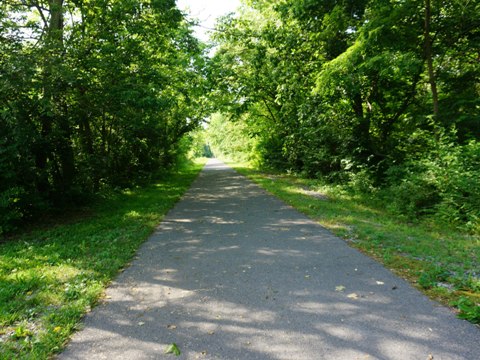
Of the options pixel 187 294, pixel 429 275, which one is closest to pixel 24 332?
pixel 187 294

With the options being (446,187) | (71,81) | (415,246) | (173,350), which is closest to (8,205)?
(71,81)

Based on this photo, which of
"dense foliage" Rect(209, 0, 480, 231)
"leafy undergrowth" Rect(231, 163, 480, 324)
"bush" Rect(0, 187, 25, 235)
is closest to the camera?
"leafy undergrowth" Rect(231, 163, 480, 324)

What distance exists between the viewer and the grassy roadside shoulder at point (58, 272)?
3281 mm

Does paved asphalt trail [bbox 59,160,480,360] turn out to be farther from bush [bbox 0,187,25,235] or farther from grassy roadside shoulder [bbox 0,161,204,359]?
bush [bbox 0,187,25,235]

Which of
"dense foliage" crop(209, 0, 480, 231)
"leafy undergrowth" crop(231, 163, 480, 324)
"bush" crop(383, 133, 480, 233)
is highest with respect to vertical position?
"dense foliage" crop(209, 0, 480, 231)

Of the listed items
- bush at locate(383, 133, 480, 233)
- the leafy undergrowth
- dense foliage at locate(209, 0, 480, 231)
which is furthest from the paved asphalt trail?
dense foliage at locate(209, 0, 480, 231)

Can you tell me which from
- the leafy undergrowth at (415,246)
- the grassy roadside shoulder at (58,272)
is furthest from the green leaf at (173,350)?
the leafy undergrowth at (415,246)

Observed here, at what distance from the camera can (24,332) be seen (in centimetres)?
333

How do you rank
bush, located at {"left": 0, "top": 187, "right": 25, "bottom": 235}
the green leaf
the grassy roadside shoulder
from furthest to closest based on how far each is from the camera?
bush, located at {"left": 0, "top": 187, "right": 25, "bottom": 235} → the grassy roadside shoulder → the green leaf

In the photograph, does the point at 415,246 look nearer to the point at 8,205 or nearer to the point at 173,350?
the point at 173,350

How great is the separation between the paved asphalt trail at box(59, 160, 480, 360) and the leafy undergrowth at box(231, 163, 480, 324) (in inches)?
10.5

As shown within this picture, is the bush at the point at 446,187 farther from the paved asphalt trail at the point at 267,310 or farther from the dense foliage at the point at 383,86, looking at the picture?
the paved asphalt trail at the point at 267,310

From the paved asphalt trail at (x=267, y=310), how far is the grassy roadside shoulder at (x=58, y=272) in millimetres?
276

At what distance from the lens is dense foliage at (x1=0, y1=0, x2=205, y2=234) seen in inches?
284
